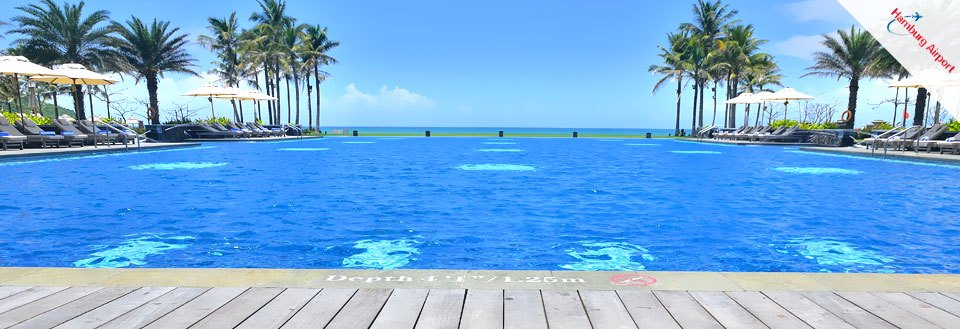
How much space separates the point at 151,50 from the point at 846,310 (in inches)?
1322

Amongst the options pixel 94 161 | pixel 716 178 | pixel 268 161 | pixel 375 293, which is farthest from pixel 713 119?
pixel 375 293

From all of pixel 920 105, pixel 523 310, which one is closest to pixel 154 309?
pixel 523 310

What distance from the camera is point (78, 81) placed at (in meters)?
18.2

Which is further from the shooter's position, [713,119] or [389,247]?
[713,119]

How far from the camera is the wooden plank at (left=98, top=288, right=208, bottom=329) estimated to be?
7.14 ft

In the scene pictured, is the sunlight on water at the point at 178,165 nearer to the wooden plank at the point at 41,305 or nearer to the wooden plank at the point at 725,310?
the wooden plank at the point at 41,305

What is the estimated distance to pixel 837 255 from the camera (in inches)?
194

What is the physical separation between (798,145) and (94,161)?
2673 centimetres

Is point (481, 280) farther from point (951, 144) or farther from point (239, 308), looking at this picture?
point (951, 144)

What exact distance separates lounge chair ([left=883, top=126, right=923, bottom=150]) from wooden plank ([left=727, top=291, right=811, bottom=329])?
18.3 metres

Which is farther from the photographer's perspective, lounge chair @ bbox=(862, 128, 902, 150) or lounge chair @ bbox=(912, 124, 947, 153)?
lounge chair @ bbox=(862, 128, 902, 150)

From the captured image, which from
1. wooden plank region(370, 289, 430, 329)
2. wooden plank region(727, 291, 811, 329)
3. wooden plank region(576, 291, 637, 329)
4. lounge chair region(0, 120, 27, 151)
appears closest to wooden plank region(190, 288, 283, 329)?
wooden plank region(370, 289, 430, 329)

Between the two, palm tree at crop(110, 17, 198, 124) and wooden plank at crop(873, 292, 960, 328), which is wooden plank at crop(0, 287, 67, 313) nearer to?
wooden plank at crop(873, 292, 960, 328)

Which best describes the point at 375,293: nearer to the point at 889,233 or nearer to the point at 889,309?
the point at 889,309
